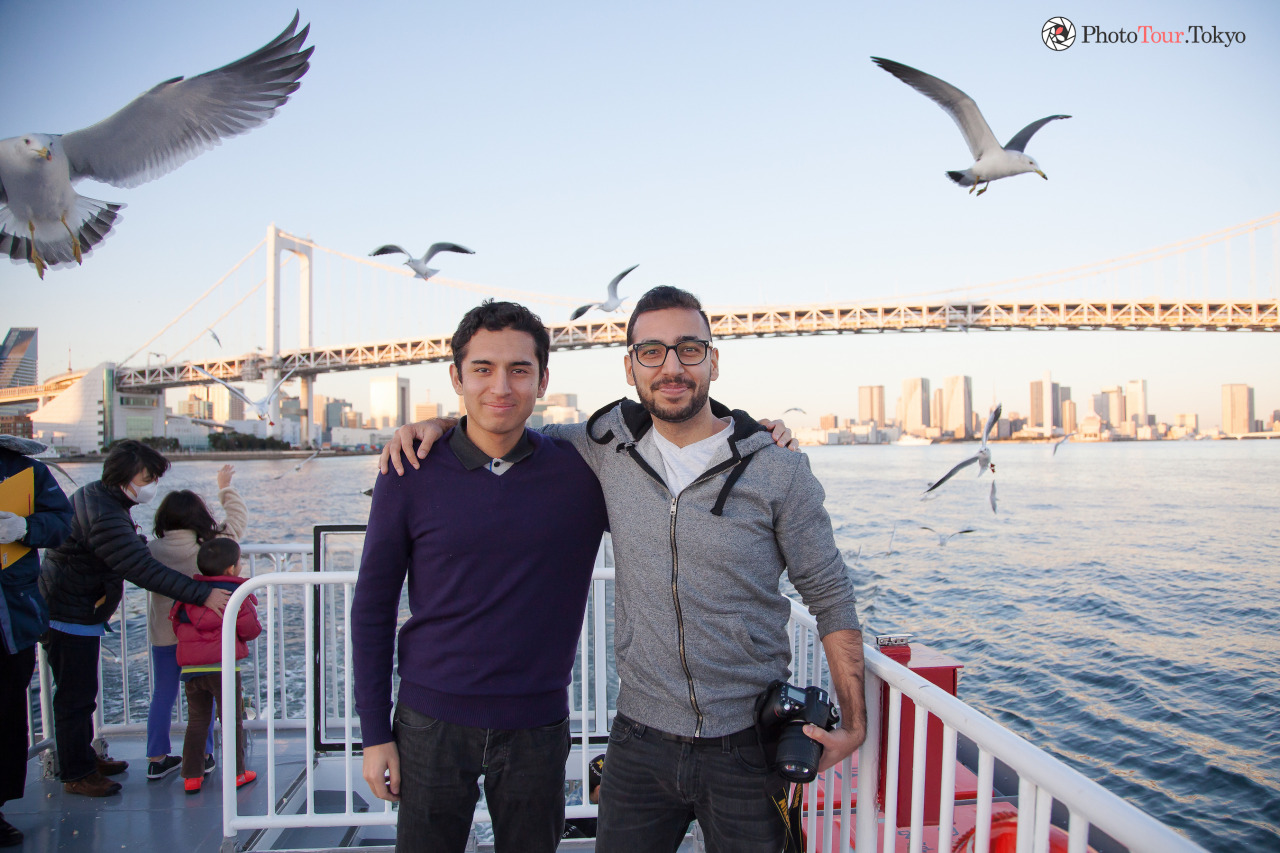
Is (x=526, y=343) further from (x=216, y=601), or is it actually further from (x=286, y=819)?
(x=216, y=601)

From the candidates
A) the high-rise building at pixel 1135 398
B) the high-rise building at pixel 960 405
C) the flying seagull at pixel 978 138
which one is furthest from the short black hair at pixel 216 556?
the high-rise building at pixel 1135 398

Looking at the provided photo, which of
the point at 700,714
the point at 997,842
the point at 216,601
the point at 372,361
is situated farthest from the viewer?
the point at 372,361

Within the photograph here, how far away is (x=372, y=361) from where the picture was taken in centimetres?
2523

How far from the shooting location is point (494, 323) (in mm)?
1522

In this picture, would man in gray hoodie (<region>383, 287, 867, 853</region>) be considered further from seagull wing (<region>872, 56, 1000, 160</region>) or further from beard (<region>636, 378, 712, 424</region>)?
seagull wing (<region>872, 56, 1000, 160</region>)

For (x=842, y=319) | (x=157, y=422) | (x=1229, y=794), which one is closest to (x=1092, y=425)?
(x=842, y=319)

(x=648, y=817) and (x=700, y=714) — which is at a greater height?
(x=700, y=714)

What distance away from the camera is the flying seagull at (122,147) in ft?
12.4

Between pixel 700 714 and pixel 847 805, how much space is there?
0.41 meters

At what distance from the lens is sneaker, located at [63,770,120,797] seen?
8.48 feet

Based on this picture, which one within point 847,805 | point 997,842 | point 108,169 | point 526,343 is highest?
point 108,169

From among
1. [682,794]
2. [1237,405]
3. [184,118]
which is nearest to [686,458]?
[682,794]

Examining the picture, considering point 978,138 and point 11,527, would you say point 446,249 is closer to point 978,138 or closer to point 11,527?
point 978,138

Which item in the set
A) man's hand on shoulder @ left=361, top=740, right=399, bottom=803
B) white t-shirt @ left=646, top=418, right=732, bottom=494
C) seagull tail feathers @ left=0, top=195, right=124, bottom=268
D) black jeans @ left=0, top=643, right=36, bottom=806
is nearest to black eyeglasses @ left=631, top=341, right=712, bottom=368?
white t-shirt @ left=646, top=418, right=732, bottom=494
